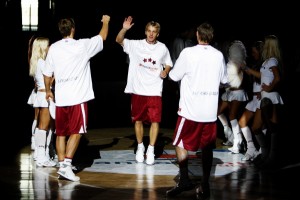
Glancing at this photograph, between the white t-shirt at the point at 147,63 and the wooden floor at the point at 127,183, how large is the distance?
125 centimetres

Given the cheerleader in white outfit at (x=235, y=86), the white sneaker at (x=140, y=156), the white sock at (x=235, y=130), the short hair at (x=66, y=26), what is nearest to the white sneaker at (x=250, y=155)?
the cheerleader in white outfit at (x=235, y=86)

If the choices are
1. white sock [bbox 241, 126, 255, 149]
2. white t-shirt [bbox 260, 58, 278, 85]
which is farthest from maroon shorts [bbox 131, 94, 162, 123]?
white t-shirt [bbox 260, 58, 278, 85]

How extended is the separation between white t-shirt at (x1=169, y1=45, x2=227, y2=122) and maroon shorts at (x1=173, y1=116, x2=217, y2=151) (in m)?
0.08

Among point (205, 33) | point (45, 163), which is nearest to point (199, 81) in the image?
point (205, 33)

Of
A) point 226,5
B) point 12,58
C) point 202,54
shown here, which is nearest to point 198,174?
point 202,54

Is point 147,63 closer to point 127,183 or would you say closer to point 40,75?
point 40,75

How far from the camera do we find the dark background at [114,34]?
18.0 metres

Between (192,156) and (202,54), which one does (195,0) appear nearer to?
(192,156)

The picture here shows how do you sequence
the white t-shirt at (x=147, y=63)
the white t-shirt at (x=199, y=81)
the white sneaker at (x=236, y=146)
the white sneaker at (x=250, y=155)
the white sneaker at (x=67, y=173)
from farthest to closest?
the white sneaker at (x=236, y=146) → the white sneaker at (x=250, y=155) → the white t-shirt at (x=147, y=63) → the white sneaker at (x=67, y=173) → the white t-shirt at (x=199, y=81)

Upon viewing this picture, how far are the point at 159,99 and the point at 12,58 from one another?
22073 mm

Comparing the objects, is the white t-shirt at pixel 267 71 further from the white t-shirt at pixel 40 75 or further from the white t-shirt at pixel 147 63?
the white t-shirt at pixel 40 75

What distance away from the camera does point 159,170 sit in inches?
413

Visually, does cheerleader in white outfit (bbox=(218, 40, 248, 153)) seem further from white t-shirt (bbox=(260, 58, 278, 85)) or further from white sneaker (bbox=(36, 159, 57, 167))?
white sneaker (bbox=(36, 159, 57, 167))

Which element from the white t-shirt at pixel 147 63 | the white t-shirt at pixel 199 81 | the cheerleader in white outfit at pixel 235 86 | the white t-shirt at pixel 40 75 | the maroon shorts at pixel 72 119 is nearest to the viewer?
the white t-shirt at pixel 199 81
